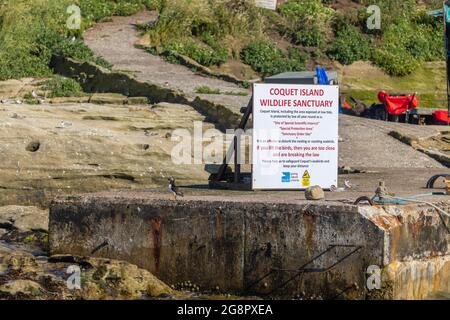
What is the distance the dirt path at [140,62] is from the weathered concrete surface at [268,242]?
8.38 metres

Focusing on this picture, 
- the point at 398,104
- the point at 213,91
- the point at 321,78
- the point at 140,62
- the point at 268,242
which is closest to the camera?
the point at 268,242

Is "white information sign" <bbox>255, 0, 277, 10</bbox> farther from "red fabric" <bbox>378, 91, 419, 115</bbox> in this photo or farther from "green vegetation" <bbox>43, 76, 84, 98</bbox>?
"green vegetation" <bbox>43, 76, 84, 98</bbox>

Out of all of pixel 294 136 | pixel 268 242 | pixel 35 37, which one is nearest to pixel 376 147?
pixel 294 136

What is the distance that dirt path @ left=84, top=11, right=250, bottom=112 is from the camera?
75.5 feet

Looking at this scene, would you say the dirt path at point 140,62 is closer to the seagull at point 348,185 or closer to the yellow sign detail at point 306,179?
the seagull at point 348,185

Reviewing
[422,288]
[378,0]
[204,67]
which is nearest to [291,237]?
[422,288]

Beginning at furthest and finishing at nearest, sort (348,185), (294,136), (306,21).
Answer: (306,21) → (348,185) → (294,136)

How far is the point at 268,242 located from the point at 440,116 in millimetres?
12738

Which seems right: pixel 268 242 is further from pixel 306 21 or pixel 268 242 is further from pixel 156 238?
pixel 306 21

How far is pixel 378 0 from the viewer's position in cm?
3478

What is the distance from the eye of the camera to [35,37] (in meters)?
24.9

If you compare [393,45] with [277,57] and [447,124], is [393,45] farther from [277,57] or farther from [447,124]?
[447,124]

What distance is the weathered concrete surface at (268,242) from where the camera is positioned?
11.3 m

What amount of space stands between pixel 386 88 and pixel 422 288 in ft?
60.6
